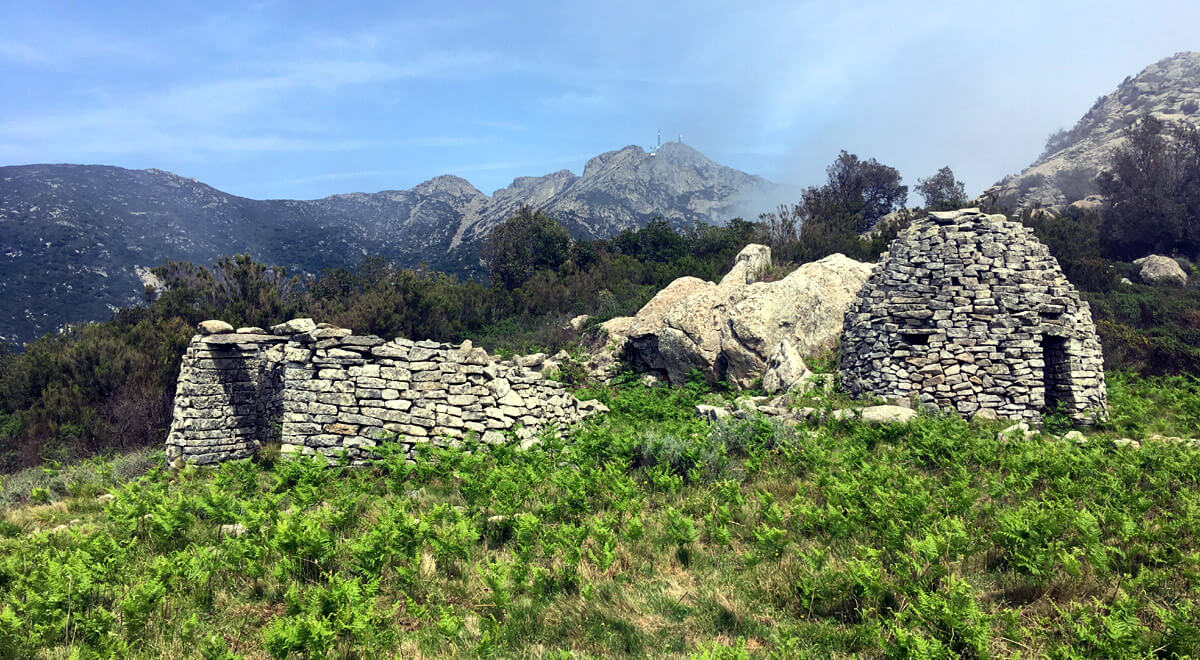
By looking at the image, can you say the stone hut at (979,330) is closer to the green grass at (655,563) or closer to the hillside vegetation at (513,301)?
the green grass at (655,563)

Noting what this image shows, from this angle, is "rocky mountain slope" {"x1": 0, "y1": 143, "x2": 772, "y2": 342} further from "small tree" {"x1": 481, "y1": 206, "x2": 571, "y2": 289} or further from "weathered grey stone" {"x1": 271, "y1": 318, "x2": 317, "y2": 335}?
"weathered grey stone" {"x1": 271, "y1": 318, "x2": 317, "y2": 335}

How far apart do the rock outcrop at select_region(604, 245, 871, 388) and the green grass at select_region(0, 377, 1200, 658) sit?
21.9 ft

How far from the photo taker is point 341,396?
961 cm

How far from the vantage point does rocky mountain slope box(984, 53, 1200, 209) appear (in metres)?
47.9

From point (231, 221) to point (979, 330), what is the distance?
8228cm

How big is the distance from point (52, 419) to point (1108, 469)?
78.0 ft

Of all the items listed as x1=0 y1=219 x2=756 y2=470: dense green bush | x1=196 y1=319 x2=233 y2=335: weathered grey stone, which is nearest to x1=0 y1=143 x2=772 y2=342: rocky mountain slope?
x1=0 y1=219 x2=756 y2=470: dense green bush

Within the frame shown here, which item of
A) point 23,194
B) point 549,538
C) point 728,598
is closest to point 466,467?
point 549,538

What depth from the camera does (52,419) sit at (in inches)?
669

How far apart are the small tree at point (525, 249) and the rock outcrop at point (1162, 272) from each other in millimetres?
27657

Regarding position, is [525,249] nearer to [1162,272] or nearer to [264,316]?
[264,316]

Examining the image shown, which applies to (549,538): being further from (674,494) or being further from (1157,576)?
(1157,576)

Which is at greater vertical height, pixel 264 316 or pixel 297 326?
pixel 264 316

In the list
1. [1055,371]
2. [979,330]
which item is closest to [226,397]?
[979,330]
